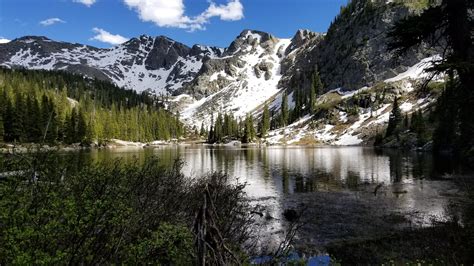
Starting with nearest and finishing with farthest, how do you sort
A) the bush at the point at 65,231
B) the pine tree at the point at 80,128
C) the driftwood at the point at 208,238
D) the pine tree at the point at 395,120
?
the driftwood at the point at 208,238 < the bush at the point at 65,231 < the pine tree at the point at 395,120 < the pine tree at the point at 80,128

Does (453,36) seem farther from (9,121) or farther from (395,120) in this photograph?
(395,120)

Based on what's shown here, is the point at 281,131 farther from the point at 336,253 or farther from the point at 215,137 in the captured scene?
the point at 336,253

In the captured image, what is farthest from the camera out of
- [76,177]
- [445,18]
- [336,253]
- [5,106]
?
[5,106]

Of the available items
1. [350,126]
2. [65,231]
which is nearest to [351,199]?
[65,231]

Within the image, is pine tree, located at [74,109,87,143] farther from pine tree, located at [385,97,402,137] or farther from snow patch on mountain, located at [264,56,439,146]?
pine tree, located at [385,97,402,137]

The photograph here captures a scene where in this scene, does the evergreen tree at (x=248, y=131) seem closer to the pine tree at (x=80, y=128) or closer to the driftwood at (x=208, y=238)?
the pine tree at (x=80, y=128)

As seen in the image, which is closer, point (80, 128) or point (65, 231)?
point (65, 231)

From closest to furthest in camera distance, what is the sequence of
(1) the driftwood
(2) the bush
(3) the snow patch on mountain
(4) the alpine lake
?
(1) the driftwood < (2) the bush < (4) the alpine lake < (3) the snow patch on mountain

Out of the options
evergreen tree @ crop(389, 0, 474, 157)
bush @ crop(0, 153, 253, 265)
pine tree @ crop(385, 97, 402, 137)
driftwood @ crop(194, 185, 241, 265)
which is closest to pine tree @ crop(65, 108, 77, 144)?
pine tree @ crop(385, 97, 402, 137)

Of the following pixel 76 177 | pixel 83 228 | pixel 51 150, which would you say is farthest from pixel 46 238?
pixel 76 177

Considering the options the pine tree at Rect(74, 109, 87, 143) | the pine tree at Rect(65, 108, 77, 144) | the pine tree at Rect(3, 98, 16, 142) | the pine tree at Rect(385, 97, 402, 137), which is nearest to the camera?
the pine tree at Rect(3, 98, 16, 142)

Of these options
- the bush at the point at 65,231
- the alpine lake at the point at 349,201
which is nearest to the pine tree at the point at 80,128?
the alpine lake at the point at 349,201

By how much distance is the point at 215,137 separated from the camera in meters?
198

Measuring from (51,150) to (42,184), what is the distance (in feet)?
3.57
